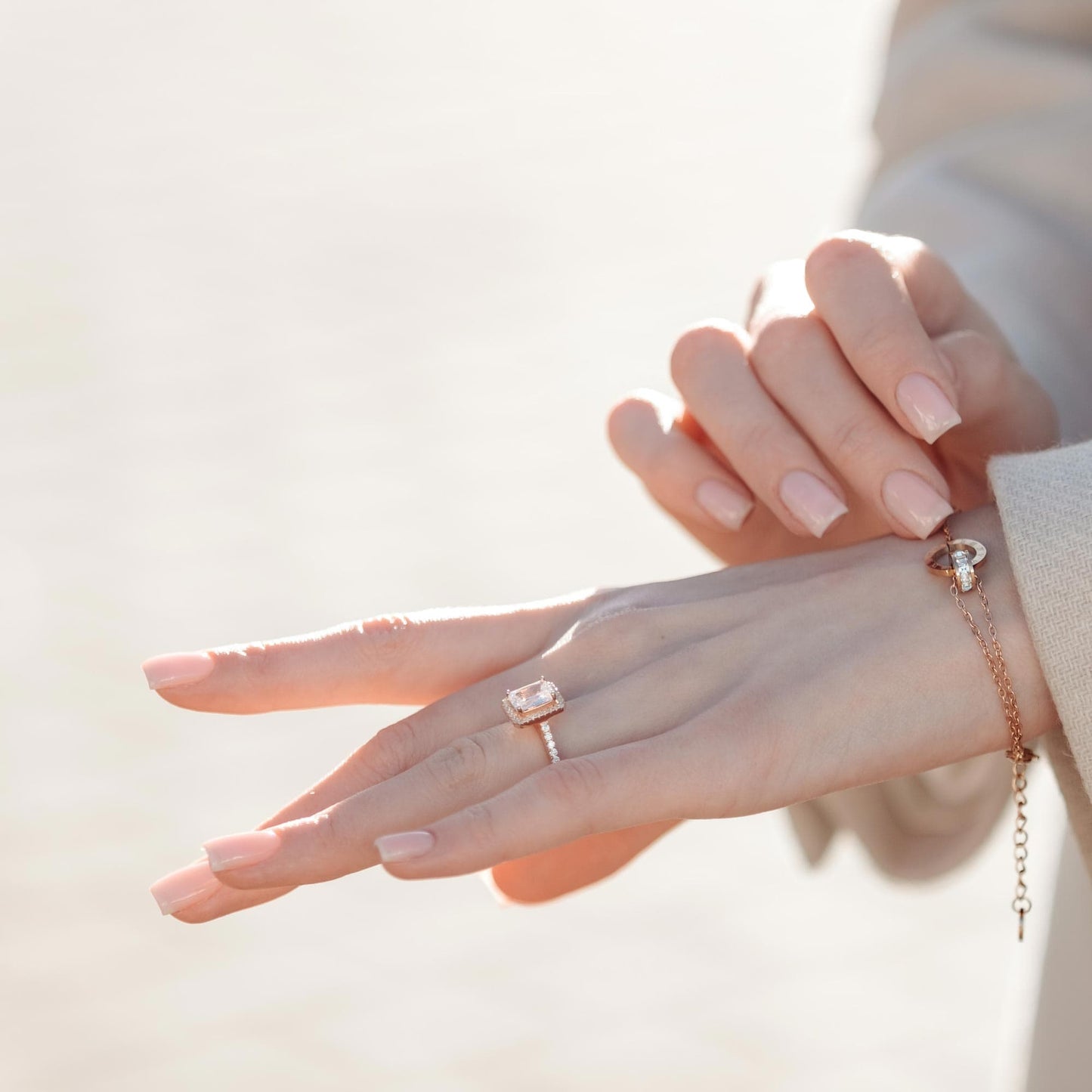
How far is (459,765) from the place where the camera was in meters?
1.24

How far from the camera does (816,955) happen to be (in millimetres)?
3059

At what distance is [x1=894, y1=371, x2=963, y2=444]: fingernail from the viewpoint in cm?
138

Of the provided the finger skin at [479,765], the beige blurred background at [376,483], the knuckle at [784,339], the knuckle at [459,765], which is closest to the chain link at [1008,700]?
the finger skin at [479,765]

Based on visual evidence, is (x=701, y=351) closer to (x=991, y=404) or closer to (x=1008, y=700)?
(x=991, y=404)

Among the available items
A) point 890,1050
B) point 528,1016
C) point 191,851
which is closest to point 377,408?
point 191,851

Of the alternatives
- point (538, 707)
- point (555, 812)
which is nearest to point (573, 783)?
point (555, 812)

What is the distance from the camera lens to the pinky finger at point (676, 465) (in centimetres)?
156

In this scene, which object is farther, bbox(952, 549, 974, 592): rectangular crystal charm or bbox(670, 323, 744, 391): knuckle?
bbox(670, 323, 744, 391): knuckle

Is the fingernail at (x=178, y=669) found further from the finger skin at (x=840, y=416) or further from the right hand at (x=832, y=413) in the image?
the finger skin at (x=840, y=416)

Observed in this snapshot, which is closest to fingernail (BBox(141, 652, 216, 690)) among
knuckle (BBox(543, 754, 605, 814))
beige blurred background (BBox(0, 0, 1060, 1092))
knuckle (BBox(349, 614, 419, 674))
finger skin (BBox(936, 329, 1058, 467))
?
knuckle (BBox(349, 614, 419, 674))

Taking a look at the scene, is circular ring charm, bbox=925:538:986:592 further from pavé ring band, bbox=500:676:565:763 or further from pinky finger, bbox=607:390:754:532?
pavé ring band, bbox=500:676:565:763

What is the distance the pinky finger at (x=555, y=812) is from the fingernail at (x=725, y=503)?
41 cm

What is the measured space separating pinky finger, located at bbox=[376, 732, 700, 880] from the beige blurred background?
→ 3.70 feet

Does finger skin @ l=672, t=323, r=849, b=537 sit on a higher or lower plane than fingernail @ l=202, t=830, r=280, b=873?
higher
